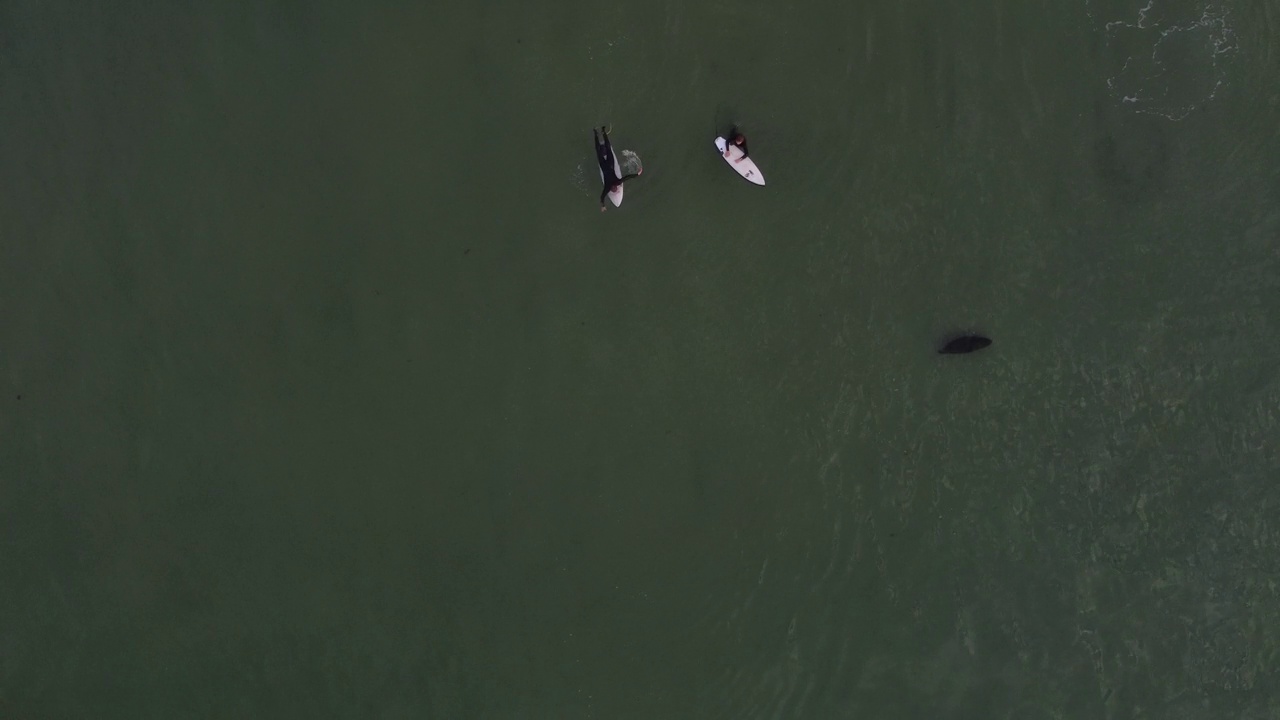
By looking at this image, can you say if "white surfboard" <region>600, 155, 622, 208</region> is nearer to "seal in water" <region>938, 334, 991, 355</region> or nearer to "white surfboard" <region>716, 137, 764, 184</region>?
"white surfboard" <region>716, 137, 764, 184</region>

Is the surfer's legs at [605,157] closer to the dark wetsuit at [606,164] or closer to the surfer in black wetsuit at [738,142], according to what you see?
the dark wetsuit at [606,164]

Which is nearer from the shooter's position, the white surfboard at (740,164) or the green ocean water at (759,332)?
the white surfboard at (740,164)

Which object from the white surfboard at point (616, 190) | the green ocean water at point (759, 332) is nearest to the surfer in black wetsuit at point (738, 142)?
the green ocean water at point (759, 332)

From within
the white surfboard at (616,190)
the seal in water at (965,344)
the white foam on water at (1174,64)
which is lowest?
the seal in water at (965,344)

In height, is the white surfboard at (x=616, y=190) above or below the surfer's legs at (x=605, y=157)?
below

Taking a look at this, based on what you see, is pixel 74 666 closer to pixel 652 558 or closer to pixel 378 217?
pixel 378 217

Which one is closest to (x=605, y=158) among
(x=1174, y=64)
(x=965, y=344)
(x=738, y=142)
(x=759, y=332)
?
(x=738, y=142)

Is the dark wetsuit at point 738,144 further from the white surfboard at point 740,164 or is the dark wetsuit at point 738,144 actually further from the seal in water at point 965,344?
the seal in water at point 965,344
